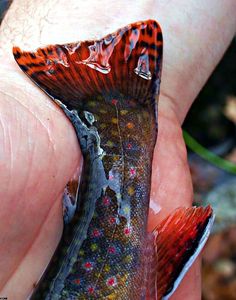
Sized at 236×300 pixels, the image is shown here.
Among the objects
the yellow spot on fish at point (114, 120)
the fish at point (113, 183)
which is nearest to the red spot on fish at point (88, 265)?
the fish at point (113, 183)

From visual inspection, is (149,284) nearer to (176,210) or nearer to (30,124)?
(176,210)

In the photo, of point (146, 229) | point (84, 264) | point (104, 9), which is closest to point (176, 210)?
point (146, 229)

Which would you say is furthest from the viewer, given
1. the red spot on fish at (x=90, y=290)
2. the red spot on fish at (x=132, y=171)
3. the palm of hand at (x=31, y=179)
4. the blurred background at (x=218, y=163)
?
the blurred background at (x=218, y=163)

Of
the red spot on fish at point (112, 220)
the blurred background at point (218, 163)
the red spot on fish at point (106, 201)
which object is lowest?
the blurred background at point (218, 163)

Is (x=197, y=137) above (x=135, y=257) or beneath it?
beneath

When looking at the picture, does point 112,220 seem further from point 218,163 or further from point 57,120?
point 218,163

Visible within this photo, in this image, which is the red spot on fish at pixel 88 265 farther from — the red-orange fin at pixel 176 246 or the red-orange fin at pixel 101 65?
the red-orange fin at pixel 101 65

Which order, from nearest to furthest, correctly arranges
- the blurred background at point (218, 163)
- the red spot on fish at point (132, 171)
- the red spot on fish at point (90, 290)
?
the red spot on fish at point (90, 290)
the red spot on fish at point (132, 171)
the blurred background at point (218, 163)
